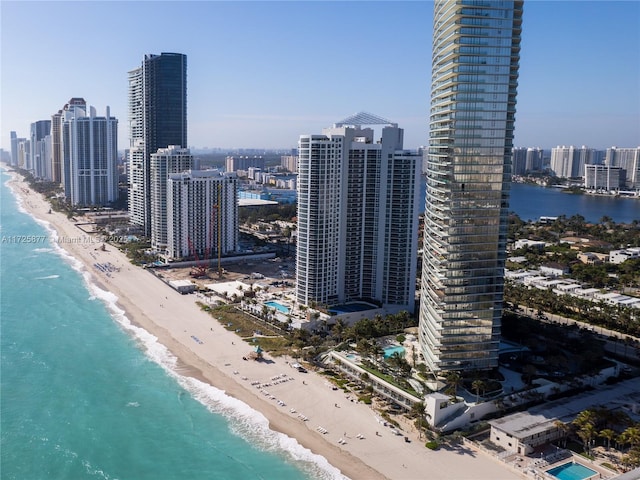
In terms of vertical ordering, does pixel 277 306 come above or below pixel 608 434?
above

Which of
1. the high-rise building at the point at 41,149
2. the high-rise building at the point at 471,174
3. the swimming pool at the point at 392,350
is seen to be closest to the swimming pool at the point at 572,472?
the high-rise building at the point at 471,174

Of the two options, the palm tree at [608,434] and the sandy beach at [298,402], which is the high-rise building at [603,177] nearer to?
the sandy beach at [298,402]

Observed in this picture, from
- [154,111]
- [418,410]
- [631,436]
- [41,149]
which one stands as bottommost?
[418,410]

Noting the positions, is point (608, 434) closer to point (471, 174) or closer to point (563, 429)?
point (563, 429)

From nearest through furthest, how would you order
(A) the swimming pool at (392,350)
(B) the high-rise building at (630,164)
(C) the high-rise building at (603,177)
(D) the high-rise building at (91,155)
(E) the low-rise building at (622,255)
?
(A) the swimming pool at (392,350), (E) the low-rise building at (622,255), (D) the high-rise building at (91,155), (C) the high-rise building at (603,177), (B) the high-rise building at (630,164)

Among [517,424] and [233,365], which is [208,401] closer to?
[233,365]

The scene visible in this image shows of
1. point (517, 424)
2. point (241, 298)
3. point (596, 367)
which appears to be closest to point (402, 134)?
point (241, 298)

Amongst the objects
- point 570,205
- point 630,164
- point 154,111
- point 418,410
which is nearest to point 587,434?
point 418,410
